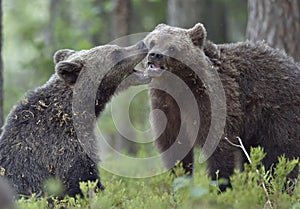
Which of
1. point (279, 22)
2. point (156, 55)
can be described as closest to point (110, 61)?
point (156, 55)

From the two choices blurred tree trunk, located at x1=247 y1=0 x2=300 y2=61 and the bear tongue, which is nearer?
the bear tongue

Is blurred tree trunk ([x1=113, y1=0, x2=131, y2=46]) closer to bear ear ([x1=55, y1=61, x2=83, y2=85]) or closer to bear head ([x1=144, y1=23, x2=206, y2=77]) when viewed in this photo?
bear head ([x1=144, y1=23, x2=206, y2=77])

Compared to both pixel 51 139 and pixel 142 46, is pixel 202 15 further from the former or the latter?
pixel 51 139

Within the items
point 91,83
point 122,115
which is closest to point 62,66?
point 91,83

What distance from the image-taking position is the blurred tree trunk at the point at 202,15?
13.2 m

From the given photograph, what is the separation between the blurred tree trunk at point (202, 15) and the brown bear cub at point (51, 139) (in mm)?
5586

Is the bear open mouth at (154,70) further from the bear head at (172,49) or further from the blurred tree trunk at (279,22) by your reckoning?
the blurred tree trunk at (279,22)

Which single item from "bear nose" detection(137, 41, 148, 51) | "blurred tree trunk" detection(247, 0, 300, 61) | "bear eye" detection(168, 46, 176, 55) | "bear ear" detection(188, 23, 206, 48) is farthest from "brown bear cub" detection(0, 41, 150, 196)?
"blurred tree trunk" detection(247, 0, 300, 61)

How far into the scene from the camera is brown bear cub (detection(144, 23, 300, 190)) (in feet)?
25.5

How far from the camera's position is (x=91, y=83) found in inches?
309

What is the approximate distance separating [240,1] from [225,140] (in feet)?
30.7

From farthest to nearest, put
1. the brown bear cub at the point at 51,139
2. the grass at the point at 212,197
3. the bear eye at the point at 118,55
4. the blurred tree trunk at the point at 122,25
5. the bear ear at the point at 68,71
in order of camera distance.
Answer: the blurred tree trunk at the point at 122,25 < the bear eye at the point at 118,55 < the bear ear at the point at 68,71 < the brown bear cub at the point at 51,139 < the grass at the point at 212,197

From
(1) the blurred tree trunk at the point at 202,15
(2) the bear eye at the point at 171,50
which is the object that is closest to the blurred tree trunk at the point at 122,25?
(1) the blurred tree trunk at the point at 202,15

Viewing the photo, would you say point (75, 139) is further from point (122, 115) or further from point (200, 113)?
point (122, 115)
